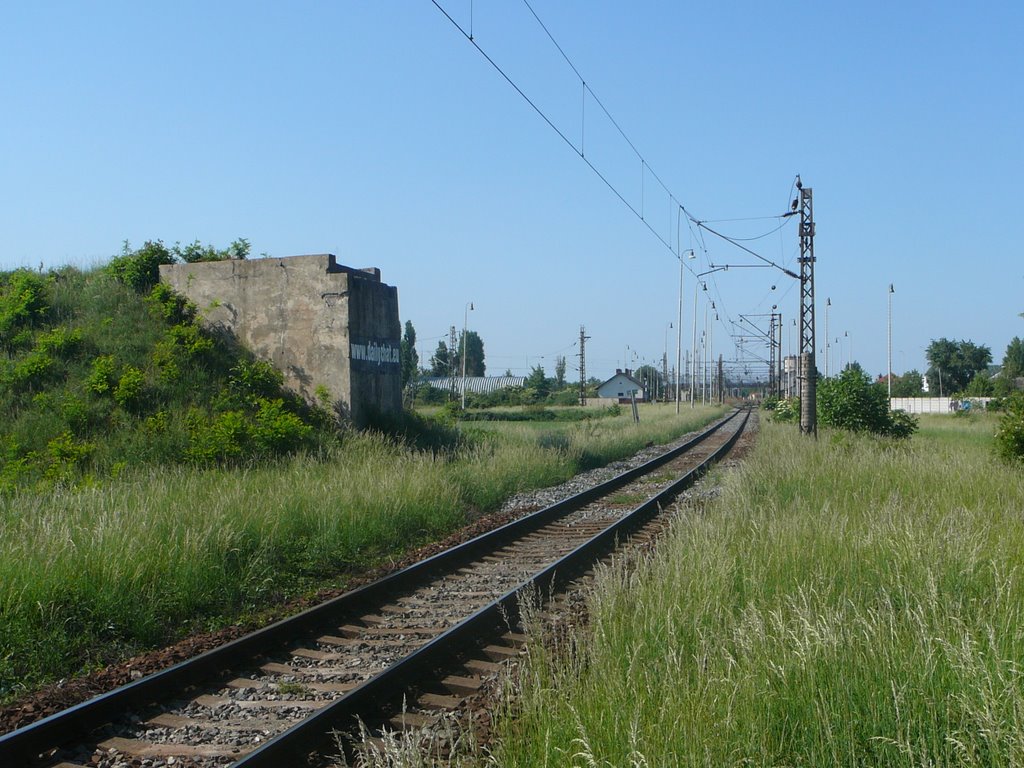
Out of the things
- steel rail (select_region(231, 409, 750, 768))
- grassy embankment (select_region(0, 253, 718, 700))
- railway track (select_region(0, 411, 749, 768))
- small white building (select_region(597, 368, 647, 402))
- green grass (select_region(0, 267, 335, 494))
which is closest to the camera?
steel rail (select_region(231, 409, 750, 768))

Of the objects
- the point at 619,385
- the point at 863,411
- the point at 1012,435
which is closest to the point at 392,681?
the point at 1012,435

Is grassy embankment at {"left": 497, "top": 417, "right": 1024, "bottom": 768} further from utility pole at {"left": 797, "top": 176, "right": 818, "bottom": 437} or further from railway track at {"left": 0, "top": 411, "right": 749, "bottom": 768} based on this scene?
utility pole at {"left": 797, "top": 176, "right": 818, "bottom": 437}

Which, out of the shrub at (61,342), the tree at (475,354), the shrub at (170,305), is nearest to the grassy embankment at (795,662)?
the shrub at (61,342)

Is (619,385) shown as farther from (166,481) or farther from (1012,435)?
A: (166,481)

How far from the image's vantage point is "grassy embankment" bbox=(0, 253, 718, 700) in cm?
768

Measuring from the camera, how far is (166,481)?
506 inches

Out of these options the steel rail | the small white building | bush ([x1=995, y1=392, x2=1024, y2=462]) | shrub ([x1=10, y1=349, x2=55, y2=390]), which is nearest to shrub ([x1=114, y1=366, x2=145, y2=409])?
shrub ([x1=10, y1=349, x2=55, y2=390])

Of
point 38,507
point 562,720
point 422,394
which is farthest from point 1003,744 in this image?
point 422,394

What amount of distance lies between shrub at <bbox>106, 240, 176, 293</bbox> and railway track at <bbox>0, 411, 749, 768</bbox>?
46.6 ft

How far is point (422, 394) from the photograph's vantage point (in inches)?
3246

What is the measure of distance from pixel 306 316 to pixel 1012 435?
565 inches

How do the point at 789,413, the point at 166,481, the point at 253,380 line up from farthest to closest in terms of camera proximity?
the point at 789,413 < the point at 253,380 < the point at 166,481

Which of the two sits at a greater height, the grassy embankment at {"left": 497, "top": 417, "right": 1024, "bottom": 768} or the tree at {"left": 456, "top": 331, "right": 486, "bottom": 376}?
the tree at {"left": 456, "top": 331, "right": 486, "bottom": 376}

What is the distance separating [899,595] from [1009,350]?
393 feet
